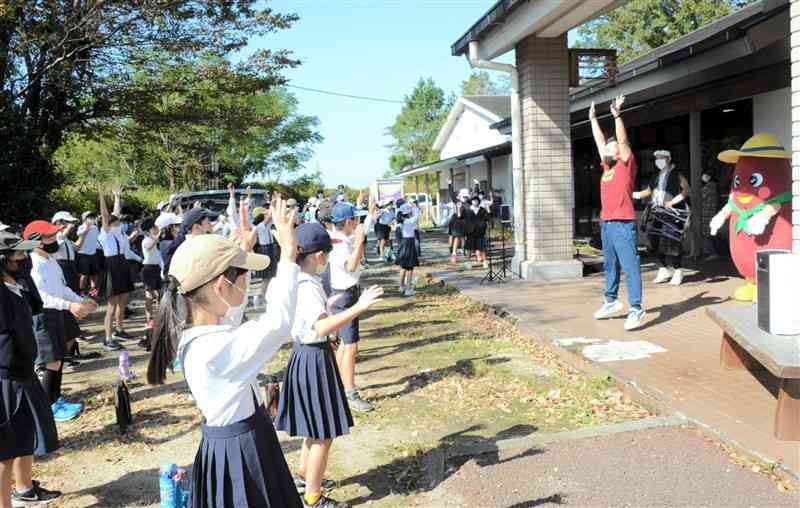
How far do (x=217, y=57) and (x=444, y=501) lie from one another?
1395 cm

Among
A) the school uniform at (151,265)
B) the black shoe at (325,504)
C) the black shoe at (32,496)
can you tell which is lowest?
the black shoe at (32,496)

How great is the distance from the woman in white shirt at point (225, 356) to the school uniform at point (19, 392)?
1671mm

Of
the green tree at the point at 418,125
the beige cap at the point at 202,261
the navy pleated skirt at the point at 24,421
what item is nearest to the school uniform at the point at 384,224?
the navy pleated skirt at the point at 24,421

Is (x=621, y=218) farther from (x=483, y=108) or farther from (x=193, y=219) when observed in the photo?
(x=483, y=108)

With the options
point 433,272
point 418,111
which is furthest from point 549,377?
point 418,111

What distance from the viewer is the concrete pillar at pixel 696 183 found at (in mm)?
12398

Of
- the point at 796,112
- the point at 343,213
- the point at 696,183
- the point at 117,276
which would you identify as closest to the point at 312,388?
the point at 343,213

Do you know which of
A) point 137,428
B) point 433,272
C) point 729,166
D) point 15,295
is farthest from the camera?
point 433,272

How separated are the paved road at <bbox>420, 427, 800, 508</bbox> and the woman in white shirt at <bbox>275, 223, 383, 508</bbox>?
679 mm

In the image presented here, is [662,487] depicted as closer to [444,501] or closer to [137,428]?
[444,501]

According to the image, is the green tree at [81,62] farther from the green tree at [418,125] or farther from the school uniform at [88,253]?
the green tree at [418,125]

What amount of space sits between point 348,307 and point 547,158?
6.53 meters

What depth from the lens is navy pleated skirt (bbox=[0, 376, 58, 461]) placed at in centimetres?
372

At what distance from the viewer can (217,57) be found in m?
15.5
